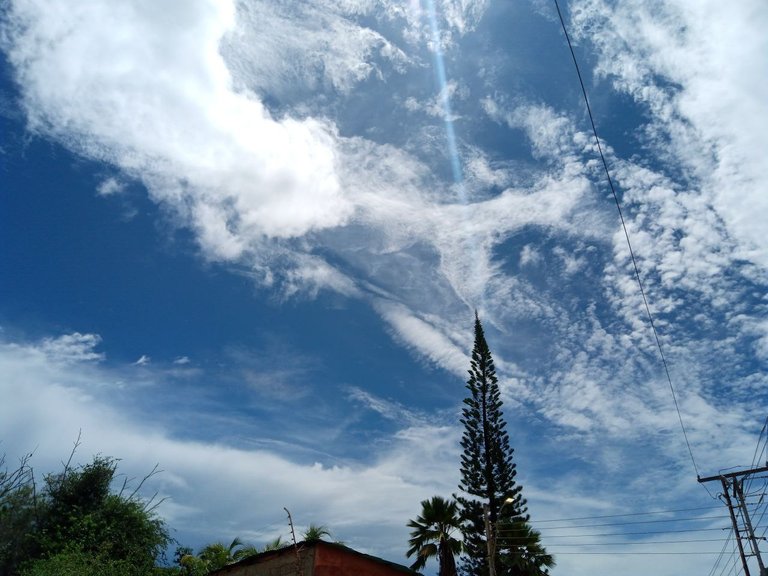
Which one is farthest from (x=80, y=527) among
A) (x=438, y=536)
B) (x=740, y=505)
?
(x=740, y=505)

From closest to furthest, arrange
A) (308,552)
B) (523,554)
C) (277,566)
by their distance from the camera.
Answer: (308,552), (277,566), (523,554)

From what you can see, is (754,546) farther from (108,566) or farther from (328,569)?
(108,566)

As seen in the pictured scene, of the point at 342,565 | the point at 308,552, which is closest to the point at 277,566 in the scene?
the point at 308,552

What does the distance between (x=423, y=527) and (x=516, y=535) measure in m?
5.23

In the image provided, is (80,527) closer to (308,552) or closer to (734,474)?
(308,552)

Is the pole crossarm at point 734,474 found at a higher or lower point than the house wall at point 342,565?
higher

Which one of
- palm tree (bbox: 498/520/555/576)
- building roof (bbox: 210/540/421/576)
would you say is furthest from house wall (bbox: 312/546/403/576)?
palm tree (bbox: 498/520/555/576)

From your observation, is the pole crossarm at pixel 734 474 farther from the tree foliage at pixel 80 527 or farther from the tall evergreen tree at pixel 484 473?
the tree foliage at pixel 80 527

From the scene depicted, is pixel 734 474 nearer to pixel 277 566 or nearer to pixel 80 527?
pixel 277 566

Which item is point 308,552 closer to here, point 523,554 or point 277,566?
point 277,566

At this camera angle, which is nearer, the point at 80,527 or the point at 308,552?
the point at 308,552

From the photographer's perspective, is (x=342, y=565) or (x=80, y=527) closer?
(x=342, y=565)

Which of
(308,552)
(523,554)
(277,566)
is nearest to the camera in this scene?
(308,552)

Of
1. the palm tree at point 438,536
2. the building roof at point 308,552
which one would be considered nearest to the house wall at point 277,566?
the building roof at point 308,552
